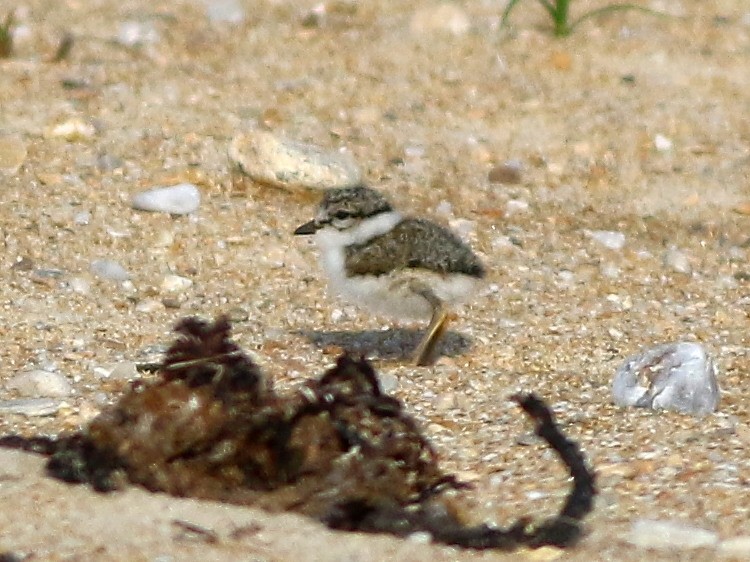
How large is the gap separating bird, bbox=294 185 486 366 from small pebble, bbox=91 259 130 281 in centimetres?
80

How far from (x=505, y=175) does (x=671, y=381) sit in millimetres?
2308

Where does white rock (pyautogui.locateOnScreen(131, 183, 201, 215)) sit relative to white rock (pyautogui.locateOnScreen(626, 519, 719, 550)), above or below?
below

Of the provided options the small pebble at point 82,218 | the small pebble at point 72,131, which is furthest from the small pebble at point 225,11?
the small pebble at point 82,218

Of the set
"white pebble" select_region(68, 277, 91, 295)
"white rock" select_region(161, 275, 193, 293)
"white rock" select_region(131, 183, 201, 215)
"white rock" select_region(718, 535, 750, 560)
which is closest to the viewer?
"white rock" select_region(718, 535, 750, 560)

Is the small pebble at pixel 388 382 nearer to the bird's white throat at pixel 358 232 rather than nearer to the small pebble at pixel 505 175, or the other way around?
the bird's white throat at pixel 358 232

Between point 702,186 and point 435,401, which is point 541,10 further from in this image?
point 435,401

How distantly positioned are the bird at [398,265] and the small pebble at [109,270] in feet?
2.62

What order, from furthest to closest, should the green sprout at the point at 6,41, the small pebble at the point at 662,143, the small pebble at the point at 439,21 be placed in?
1. the small pebble at the point at 439,21
2. the green sprout at the point at 6,41
3. the small pebble at the point at 662,143

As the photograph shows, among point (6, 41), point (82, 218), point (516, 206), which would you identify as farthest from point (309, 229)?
point (6, 41)

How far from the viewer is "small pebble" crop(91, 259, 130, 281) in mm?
5328

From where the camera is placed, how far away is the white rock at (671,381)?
13.8ft

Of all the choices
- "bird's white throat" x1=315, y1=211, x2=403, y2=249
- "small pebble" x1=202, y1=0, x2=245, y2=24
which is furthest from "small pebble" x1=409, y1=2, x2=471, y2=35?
"bird's white throat" x1=315, y1=211, x2=403, y2=249

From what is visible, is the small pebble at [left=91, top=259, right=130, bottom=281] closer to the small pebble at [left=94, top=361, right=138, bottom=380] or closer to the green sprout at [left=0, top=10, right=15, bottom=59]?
the small pebble at [left=94, top=361, right=138, bottom=380]

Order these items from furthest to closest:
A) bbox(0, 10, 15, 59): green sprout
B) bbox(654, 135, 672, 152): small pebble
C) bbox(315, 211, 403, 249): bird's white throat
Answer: bbox(0, 10, 15, 59): green sprout
bbox(654, 135, 672, 152): small pebble
bbox(315, 211, 403, 249): bird's white throat
